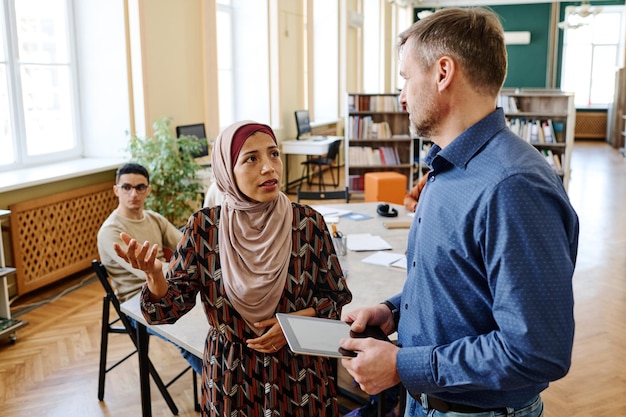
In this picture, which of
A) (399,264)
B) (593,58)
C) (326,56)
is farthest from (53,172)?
(593,58)

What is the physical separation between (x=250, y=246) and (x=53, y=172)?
4.18m

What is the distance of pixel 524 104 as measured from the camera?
8773 mm

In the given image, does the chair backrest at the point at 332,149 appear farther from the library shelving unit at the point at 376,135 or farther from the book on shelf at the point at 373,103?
the book on shelf at the point at 373,103

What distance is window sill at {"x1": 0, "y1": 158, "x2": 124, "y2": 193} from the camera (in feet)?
16.3

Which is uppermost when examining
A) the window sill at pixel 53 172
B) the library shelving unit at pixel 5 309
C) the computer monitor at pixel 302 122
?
the computer monitor at pixel 302 122

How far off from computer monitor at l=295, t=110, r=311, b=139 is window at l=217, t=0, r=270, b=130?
539 mm

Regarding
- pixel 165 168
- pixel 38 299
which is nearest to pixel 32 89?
pixel 165 168

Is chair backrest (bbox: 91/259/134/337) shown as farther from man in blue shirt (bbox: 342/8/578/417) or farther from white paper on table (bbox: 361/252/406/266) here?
man in blue shirt (bbox: 342/8/578/417)

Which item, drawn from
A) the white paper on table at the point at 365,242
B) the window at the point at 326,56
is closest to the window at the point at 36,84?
the white paper on table at the point at 365,242

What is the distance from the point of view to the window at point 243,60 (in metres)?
9.32

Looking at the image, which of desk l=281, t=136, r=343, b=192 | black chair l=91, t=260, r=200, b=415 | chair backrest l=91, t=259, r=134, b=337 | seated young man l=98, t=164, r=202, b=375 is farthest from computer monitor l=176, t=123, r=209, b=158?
chair backrest l=91, t=259, r=134, b=337

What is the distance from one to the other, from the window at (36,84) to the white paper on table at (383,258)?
12.4 ft

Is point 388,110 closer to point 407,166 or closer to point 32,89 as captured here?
point 407,166

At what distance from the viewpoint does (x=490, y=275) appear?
3.84 feet
